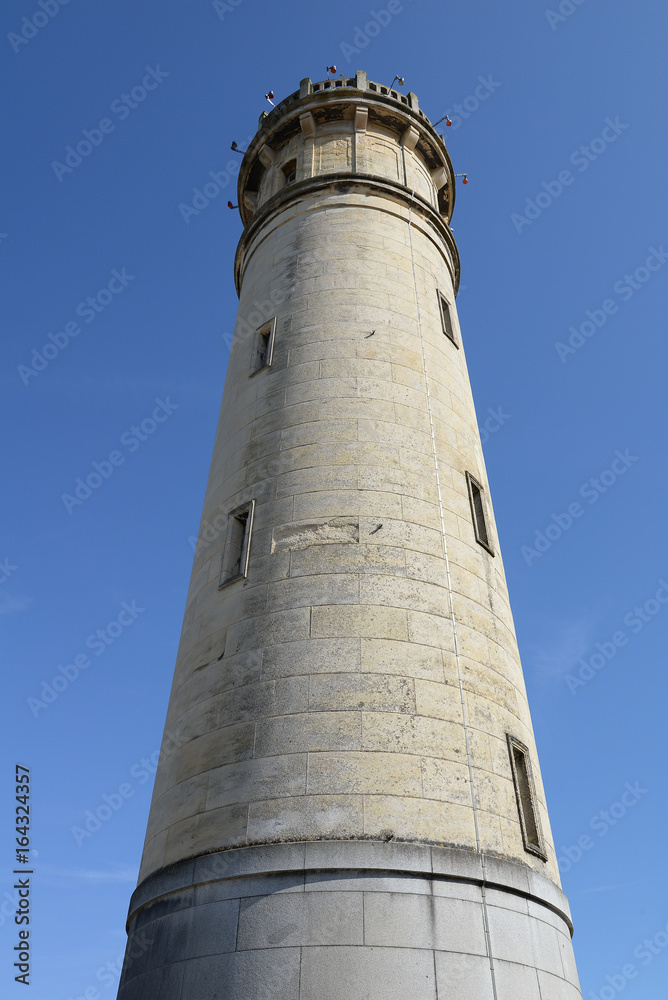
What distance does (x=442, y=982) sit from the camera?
10164 millimetres

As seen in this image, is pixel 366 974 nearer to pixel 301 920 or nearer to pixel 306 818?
pixel 301 920

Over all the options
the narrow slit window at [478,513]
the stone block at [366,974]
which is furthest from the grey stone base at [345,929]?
the narrow slit window at [478,513]

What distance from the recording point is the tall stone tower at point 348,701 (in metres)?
10.6

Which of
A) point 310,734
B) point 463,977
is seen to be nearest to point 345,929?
point 463,977

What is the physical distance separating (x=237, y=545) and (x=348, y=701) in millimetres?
4536

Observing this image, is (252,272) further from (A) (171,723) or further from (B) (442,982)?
(B) (442,982)

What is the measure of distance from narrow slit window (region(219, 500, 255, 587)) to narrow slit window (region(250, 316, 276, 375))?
4173mm

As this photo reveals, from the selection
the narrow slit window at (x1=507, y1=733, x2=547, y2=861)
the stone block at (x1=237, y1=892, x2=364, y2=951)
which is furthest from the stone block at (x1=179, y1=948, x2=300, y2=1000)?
the narrow slit window at (x1=507, y1=733, x2=547, y2=861)

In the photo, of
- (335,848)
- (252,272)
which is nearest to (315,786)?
(335,848)

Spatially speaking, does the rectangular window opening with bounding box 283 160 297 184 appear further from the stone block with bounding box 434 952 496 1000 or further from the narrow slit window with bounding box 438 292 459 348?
the stone block with bounding box 434 952 496 1000

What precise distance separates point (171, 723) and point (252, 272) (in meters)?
13.1

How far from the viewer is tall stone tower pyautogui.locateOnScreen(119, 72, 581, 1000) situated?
10.6m

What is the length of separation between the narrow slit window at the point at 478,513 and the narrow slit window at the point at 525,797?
13.9ft

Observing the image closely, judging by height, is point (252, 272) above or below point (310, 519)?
above
